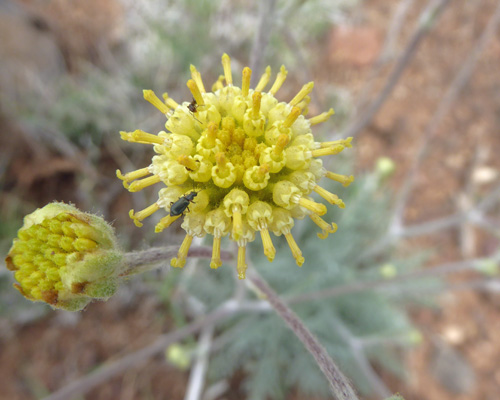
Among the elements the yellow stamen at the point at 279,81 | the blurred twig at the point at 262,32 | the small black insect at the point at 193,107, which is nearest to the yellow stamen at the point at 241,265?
the small black insect at the point at 193,107

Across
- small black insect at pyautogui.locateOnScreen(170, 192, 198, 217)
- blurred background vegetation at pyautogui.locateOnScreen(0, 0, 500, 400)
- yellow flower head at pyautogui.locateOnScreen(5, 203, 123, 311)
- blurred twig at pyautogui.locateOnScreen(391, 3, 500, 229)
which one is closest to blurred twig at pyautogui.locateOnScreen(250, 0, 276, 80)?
blurred background vegetation at pyautogui.locateOnScreen(0, 0, 500, 400)

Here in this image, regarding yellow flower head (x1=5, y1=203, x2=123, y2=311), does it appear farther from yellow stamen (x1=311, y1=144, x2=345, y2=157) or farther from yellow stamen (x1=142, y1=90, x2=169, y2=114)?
yellow stamen (x1=311, y1=144, x2=345, y2=157)

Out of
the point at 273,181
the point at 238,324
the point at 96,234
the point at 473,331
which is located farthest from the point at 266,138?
the point at 473,331

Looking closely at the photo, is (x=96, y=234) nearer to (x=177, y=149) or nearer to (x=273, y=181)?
(x=177, y=149)

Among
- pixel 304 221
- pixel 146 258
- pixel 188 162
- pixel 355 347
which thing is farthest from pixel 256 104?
pixel 355 347

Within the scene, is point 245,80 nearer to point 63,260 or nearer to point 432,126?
point 63,260

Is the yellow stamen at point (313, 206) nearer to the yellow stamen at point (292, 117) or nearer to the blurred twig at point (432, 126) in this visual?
the yellow stamen at point (292, 117)
